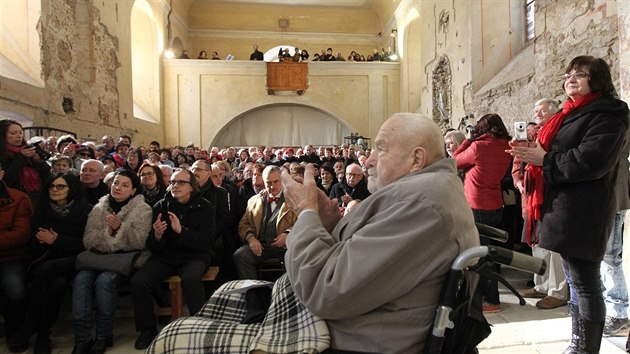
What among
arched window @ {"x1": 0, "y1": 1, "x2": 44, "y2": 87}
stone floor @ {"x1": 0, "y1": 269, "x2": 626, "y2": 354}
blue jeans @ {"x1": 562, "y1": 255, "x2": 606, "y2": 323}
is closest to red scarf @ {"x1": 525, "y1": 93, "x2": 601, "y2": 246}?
blue jeans @ {"x1": 562, "y1": 255, "x2": 606, "y2": 323}

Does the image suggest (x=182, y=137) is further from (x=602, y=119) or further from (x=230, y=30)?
(x=602, y=119)

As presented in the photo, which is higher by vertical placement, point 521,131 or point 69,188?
point 521,131

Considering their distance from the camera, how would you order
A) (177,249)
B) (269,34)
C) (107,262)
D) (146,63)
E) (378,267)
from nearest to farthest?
(378,267)
(107,262)
(177,249)
(146,63)
(269,34)

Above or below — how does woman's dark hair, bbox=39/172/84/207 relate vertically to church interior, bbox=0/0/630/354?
below

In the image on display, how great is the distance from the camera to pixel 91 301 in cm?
307

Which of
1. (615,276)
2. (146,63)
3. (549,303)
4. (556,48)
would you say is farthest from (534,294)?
(146,63)

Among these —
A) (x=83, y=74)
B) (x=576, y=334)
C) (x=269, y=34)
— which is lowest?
(x=576, y=334)

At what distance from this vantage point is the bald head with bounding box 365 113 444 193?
4.81 feet

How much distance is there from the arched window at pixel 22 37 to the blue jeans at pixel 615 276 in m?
9.95

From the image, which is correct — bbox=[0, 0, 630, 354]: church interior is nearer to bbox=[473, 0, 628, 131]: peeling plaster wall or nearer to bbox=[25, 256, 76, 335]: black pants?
bbox=[473, 0, 628, 131]: peeling plaster wall

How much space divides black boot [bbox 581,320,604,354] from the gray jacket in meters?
1.34

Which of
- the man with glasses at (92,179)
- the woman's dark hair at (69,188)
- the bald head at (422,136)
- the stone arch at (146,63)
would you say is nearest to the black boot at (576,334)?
the bald head at (422,136)

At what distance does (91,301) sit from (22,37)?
8.25m

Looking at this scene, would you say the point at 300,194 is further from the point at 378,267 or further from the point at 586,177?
the point at 586,177
